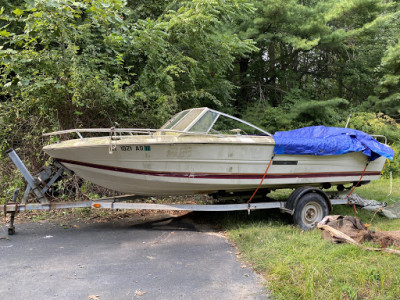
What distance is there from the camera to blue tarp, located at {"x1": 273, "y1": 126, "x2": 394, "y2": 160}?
191 inches

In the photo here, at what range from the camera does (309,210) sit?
5.18 metres

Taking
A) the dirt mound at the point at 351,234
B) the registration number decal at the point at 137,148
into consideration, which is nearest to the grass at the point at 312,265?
the dirt mound at the point at 351,234

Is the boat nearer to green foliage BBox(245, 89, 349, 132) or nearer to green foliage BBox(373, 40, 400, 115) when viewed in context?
green foliage BBox(245, 89, 349, 132)

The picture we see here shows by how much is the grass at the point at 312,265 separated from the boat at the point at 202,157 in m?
0.87

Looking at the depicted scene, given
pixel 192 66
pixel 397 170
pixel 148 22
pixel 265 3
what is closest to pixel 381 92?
pixel 397 170

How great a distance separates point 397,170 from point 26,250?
11.2 metres

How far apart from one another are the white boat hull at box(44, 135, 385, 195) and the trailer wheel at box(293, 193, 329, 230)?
0.35 meters

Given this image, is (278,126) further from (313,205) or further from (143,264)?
(143,264)

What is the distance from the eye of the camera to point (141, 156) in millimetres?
4191

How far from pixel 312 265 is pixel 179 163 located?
2.06 m

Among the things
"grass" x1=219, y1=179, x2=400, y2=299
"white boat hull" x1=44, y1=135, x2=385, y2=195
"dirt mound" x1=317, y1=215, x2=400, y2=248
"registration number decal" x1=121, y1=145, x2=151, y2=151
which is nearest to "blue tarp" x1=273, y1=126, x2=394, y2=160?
"white boat hull" x1=44, y1=135, x2=385, y2=195

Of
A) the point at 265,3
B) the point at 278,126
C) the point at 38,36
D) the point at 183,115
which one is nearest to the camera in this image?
the point at 183,115

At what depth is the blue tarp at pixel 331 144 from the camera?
4852mm

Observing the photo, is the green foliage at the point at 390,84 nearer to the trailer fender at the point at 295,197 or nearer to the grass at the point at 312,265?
the trailer fender at the point at 295,197
